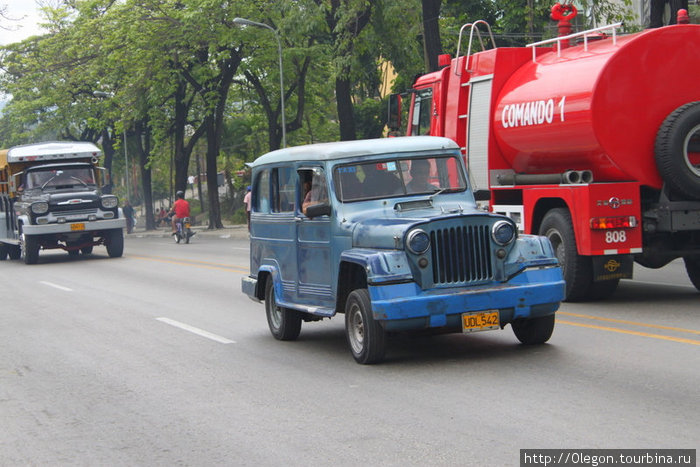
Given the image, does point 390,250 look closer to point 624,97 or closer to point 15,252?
point 624,97

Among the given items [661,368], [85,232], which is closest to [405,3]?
[85,232]

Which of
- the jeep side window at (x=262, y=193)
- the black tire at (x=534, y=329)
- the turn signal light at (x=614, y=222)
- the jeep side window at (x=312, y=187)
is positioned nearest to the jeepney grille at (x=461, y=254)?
the black tire at (x=534, y=329)

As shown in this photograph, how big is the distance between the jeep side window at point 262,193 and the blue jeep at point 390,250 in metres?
0.03

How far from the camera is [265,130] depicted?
202 ft

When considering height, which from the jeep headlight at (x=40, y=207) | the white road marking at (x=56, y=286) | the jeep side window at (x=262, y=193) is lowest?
the white road marking at (x=56, y=286)

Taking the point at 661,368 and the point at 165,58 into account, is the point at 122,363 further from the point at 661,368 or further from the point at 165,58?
the point at 165,58

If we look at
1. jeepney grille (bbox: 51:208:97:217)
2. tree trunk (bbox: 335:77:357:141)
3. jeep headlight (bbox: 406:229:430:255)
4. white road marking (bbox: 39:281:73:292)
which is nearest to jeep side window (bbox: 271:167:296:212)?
jeep headlight (bbox: 406:229:430:255)

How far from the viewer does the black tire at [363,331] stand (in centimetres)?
903

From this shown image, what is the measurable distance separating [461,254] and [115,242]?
21737 millimetres

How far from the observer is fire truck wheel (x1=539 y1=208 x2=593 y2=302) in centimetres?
1321

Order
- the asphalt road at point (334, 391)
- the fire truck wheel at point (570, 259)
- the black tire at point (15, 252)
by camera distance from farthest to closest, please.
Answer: the black tire at point (15, 252)
the fire truck wheel at point (570, 259)
the asphalt road at point (334, 391)

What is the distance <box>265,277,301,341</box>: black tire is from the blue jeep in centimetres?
1

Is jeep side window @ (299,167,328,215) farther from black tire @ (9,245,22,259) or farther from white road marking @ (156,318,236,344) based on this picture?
black tire @ (9,245,22,259)

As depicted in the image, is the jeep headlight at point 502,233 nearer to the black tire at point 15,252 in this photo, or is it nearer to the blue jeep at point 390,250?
the blue jeep at point 390,250
